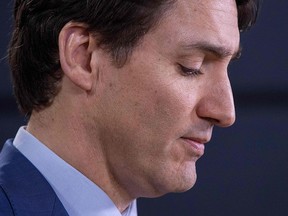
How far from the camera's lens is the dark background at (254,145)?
1.34 meters

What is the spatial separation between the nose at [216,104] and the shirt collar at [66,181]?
16cm

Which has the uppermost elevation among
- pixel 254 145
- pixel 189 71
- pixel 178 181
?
pixel 189 71

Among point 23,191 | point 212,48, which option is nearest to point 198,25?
point 212,48

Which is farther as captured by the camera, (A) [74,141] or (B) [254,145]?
(B) [254,145]

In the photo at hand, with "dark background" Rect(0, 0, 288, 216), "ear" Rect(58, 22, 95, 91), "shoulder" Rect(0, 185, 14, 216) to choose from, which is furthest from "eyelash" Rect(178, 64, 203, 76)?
"dark background" Rect(0, 0, 288, 216)

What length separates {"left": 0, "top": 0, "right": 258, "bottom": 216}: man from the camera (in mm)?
873

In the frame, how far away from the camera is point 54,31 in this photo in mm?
914

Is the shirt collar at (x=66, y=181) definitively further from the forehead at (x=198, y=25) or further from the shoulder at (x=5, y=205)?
the forehead at (x=198, y=25)

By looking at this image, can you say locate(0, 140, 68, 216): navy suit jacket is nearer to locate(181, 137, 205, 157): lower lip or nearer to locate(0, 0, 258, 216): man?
locate(0, 0, 258, 216): man

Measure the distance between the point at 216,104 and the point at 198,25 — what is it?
94 mm

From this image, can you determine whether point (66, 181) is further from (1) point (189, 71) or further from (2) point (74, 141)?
(1) point (189, 71)

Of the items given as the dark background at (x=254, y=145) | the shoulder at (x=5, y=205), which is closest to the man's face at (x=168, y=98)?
the shoulder at (x=5, y=205)

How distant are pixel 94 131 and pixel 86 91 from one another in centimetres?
5

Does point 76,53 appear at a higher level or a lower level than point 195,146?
higher
